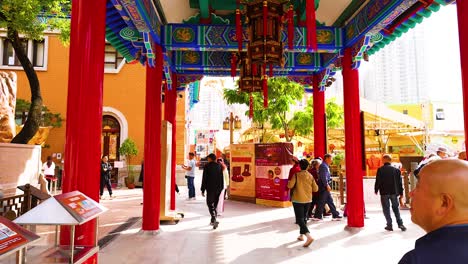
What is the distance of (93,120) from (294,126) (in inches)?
599

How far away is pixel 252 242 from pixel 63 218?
14.6 ft

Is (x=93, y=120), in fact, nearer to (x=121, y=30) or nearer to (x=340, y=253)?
(x=121, y=30)

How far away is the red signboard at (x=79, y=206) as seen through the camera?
2.44 meters

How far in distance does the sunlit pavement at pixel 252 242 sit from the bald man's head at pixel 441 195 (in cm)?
409

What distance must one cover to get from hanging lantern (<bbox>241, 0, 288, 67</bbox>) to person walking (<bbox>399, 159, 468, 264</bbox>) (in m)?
4.73

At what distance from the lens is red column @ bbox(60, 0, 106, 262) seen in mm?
3596

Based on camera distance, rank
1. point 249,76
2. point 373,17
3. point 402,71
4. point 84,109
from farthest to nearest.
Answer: point 402,71 < point 249,76 < point 373,17 < point 84,109

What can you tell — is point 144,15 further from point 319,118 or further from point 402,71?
point 402,71

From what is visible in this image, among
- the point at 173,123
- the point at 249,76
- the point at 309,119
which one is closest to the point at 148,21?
the point at 249,76

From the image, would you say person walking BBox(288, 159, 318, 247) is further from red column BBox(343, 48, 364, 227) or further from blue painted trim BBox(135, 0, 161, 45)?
blue painted trim BBox(135, 0, 161, 45)

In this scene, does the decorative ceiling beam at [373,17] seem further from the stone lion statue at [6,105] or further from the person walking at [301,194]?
the stone lion statue at [6,105]

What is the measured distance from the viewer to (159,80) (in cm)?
738

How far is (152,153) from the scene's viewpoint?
23.5 feet

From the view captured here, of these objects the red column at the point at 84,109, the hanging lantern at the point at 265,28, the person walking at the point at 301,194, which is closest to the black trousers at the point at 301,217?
the person walking at the point at 301,194
